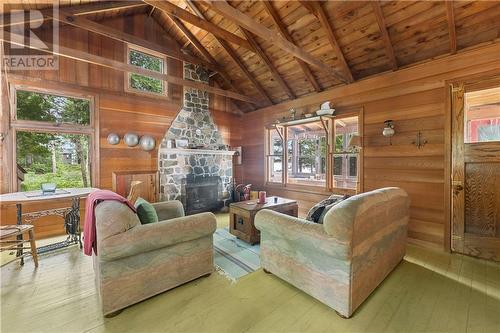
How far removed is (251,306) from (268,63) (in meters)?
4.29

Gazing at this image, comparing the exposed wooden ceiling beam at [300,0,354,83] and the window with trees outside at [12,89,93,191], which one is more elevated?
the exposed wooden ceiling beam at [300,0,354,83]

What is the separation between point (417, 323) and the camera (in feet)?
5.89

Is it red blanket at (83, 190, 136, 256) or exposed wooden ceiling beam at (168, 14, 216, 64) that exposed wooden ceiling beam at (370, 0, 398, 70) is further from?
red blanket at (83, 190, 136, 256)

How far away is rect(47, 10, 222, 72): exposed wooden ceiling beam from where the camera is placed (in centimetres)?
354

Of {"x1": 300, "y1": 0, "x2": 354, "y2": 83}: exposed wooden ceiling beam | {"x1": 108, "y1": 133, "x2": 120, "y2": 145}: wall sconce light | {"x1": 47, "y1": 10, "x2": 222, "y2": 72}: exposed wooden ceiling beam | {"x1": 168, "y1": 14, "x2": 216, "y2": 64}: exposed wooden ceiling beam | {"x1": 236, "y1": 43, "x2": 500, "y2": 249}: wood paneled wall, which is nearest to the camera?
{"x1": 236, "y1": 43, "x2": 500, "y2": 249}: wood paneled wall

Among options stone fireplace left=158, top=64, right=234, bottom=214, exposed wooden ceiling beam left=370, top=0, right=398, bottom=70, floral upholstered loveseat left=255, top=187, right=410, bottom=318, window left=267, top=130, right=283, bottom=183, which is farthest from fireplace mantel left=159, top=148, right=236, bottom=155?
exposed wooden ceiling beam left=370, top=0, right=398, bottom=70

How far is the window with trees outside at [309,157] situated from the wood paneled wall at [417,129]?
0.82 meters

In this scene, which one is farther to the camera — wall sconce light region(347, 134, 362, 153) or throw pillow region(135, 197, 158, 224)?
wall sconce light region(347, 134, 362, 153)

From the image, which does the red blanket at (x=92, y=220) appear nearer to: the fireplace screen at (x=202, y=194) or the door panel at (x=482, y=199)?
the fireplace screen at (x=202, y=194)

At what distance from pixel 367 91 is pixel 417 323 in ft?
11.4

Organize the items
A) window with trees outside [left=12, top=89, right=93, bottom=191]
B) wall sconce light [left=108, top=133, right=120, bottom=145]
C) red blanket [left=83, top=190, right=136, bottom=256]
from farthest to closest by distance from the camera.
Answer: wall sconce light [left=108, top=133, right=120, bottom=145]
window with trees outside [left=12, top=89, right=93, bottom=191]
red blanket [left=83, top=190, right=136, bottom=256]

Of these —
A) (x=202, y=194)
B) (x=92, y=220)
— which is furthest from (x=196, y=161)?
(x=92, y=220)

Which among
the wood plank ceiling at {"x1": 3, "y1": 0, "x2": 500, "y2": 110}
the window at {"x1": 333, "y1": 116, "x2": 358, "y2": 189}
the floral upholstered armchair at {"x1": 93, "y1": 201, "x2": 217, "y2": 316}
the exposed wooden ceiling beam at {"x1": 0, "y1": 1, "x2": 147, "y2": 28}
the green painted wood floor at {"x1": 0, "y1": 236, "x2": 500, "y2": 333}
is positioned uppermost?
the exposed wooden ceiling beam at {"x1": 0, "y1": 1, "x2": 147, "y2": 28}

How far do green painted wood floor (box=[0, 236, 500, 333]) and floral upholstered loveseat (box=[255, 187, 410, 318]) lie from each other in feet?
0.47
